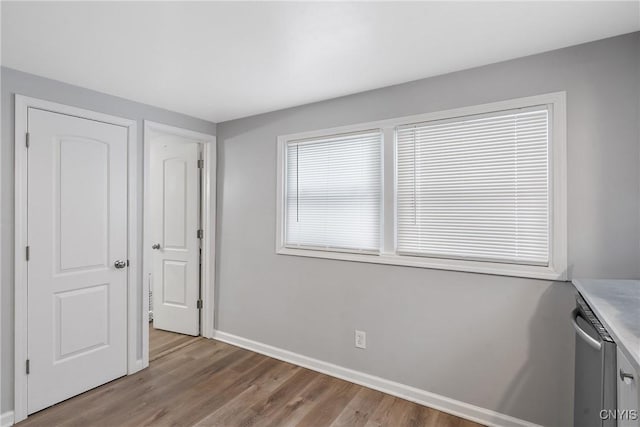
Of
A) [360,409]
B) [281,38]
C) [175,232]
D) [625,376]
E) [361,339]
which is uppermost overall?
[281,38]

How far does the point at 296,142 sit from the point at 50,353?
247 centimetres

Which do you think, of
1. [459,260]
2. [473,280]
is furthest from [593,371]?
[459,260]

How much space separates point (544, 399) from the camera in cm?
189

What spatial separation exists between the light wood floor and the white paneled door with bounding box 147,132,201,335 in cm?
75

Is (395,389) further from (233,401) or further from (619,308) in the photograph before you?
(619,308)

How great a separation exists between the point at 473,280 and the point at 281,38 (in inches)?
74.9

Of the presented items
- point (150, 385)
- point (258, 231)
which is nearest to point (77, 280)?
point (150, 385)

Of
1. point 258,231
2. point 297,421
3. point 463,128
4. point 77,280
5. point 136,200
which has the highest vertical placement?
point 463,128

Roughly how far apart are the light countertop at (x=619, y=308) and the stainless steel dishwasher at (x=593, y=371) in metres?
0.06

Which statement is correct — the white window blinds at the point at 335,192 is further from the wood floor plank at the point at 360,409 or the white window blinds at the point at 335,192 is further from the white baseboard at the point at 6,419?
the white baseboard at the point at 6,419

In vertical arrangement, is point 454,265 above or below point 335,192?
below

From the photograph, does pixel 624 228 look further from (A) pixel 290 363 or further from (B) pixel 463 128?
(A) pixel 290 363

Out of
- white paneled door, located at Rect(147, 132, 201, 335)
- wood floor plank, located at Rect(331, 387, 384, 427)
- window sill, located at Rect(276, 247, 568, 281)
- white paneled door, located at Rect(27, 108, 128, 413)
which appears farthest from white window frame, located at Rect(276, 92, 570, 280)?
white paneled door, located at Rect(27, 108, 128, 413)

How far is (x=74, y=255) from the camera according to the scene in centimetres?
240
